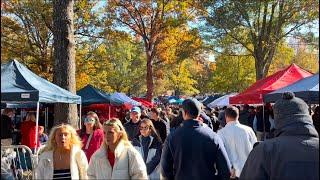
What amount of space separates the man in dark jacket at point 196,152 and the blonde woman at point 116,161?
43cm

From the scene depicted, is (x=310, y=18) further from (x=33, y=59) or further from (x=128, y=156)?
(x=128, y=156)

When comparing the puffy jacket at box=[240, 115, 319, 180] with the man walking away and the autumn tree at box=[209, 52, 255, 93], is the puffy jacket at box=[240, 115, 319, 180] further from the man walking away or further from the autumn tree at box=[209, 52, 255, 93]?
the autumn tree at box=[209, 52, 255, 93]

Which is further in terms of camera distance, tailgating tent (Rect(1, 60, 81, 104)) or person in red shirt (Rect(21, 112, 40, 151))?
person in red shirt (Rect(21, 112, 40, 151))

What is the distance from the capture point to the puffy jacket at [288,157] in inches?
114

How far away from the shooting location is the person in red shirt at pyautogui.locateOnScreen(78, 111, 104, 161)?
296 inches

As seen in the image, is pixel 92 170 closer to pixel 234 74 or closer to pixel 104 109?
pixel 104 109

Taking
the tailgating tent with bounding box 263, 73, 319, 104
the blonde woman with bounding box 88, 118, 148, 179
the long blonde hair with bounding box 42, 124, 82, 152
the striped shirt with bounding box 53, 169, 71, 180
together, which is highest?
the tailgating tent with bounding box 263, 73, 319, 104

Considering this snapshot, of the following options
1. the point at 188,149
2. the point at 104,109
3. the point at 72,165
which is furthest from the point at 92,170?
the point at 104,109

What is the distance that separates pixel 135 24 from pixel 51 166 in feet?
99.0

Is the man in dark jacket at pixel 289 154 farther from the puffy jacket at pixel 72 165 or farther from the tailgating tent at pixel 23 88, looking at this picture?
the tailgating tent at pixel 23 88

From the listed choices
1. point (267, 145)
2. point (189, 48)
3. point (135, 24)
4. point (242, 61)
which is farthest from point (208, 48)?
point (267, 145)

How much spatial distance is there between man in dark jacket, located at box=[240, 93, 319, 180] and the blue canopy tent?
6071 millimetres

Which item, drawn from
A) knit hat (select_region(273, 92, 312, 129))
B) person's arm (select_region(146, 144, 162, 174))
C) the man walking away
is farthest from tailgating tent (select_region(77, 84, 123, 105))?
knit hat (select_region(273, 92, 312, 129))

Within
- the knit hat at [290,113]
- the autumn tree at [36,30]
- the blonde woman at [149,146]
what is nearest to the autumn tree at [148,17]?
the autumn tree at [36,30]
